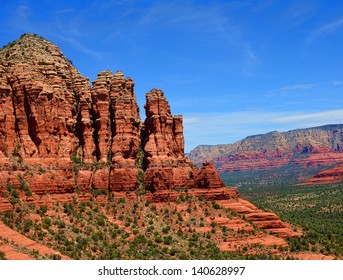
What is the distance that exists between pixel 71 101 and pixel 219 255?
35.9m

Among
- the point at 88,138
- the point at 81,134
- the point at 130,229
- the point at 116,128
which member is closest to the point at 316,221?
the point at 116,128

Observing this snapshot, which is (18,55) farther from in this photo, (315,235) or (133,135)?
(315,235)

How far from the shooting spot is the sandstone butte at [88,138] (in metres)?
79.3

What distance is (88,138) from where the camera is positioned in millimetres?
87625

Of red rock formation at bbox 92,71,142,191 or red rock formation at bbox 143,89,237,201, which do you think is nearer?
red rock formation at bbox 92,71,142,191

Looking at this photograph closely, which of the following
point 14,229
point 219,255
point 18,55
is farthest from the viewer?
point 18,55

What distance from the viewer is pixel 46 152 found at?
8119cm

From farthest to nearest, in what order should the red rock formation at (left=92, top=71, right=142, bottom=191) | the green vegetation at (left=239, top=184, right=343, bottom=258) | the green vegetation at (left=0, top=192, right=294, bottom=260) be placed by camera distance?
the red rock formation at (left=92, top=71, right=142, bottom=191), the green vegetation at (left=239, top=184, right=343, bottom=258), the green vegetation at (left=0, top=192, right=294, bottom=260)

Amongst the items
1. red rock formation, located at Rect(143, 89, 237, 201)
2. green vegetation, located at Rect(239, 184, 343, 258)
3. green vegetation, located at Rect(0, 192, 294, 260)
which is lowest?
green vegetation, located at Rect(239, 184, 343, 258)

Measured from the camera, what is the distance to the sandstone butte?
260 feet

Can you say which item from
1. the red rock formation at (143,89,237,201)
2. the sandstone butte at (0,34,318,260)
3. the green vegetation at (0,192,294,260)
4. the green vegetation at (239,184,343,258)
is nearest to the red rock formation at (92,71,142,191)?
the sandstone butte at (0,34,318,260)

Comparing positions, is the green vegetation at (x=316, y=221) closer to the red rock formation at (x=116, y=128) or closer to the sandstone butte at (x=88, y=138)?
the sandstone butte at (x=88, y=138)

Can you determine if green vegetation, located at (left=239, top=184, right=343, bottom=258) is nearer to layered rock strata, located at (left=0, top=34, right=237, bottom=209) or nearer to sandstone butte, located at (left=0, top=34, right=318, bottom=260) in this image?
sandstone butte, located at (left=0, top=34, right=318, bottom=260)

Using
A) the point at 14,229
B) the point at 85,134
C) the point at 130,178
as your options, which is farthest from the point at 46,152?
the point at 14,229
